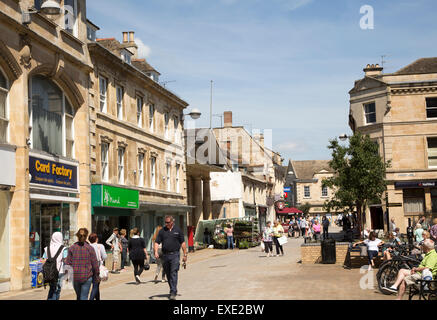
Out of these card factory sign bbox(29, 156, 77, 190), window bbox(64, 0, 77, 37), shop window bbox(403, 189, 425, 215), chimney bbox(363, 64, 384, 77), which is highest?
chimney bbox(363, 64, 384, 77)

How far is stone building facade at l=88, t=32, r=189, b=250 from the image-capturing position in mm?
24656

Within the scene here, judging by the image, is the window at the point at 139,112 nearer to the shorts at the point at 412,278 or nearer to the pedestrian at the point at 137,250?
the pedestrian at the point at 137,250

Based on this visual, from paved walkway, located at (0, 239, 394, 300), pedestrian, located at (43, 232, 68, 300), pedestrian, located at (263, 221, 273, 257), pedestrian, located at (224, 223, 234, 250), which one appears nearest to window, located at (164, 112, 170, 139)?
pedestrian, located at (224, 223, 234, 250)

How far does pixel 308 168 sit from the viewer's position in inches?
4200

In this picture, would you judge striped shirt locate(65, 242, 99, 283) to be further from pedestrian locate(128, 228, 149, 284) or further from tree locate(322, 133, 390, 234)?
tree locate(322, 133, 390, 234)

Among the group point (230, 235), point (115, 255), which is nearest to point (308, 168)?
point (230, 235)

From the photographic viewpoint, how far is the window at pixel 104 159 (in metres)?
25.4

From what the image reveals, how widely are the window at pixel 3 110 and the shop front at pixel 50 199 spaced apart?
129cm

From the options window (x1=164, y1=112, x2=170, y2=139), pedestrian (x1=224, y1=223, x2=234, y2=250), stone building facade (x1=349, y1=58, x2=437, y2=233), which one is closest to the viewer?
window (x1=164, y1=112, x2=170, y2=139)

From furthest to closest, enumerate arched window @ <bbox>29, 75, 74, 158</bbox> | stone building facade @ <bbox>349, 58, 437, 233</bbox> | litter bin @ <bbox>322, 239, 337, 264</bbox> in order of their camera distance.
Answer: stone building facade @ <bbox>349, 58, 437, 233</bbox>
litter bin @ <bbox>322, 239, 337, 264</bbox>
arched window @ <bbox>29, 75, 74, 158</bbox>

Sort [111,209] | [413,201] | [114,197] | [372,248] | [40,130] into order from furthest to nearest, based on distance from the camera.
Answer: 1. [413,201]
2. [111,209]
3. [114,197]
4. [40,130]
5. [372,248]

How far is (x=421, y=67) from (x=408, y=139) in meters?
5.86

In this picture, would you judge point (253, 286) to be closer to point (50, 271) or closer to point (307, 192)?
point (50, 271)

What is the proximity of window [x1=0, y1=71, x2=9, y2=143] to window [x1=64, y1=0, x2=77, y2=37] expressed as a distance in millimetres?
5083
